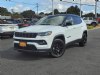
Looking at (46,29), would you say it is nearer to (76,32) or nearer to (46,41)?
(46,41)

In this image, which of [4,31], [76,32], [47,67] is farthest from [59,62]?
[4,31]

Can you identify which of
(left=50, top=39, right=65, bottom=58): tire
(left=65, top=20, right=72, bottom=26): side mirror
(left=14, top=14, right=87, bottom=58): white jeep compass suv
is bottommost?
(left=50, top=39, right=65, bottom=58): tire

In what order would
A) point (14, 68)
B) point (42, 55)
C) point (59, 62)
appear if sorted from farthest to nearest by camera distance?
point (42, 55) < point (59, 62) < point (14, 68)

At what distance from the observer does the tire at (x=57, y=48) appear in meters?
9.91

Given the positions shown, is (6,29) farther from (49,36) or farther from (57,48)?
(49,36)

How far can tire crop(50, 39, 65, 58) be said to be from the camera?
32.5 feet

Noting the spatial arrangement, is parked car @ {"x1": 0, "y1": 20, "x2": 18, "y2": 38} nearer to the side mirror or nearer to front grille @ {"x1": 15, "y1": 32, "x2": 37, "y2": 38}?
the side mirror

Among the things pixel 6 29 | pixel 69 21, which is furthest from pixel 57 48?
pixel 6 29

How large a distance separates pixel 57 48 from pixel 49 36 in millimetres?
764

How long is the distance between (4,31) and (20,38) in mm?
8369

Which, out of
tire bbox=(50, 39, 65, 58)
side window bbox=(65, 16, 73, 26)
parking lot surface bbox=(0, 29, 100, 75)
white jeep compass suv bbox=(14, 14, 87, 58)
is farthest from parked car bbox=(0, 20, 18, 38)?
tire bbox=(50, 39, 65, 58)

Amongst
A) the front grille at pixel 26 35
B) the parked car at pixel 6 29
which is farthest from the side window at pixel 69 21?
the parked car at pixel 6 29

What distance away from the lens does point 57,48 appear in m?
10.1

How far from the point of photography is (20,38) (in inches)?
388
